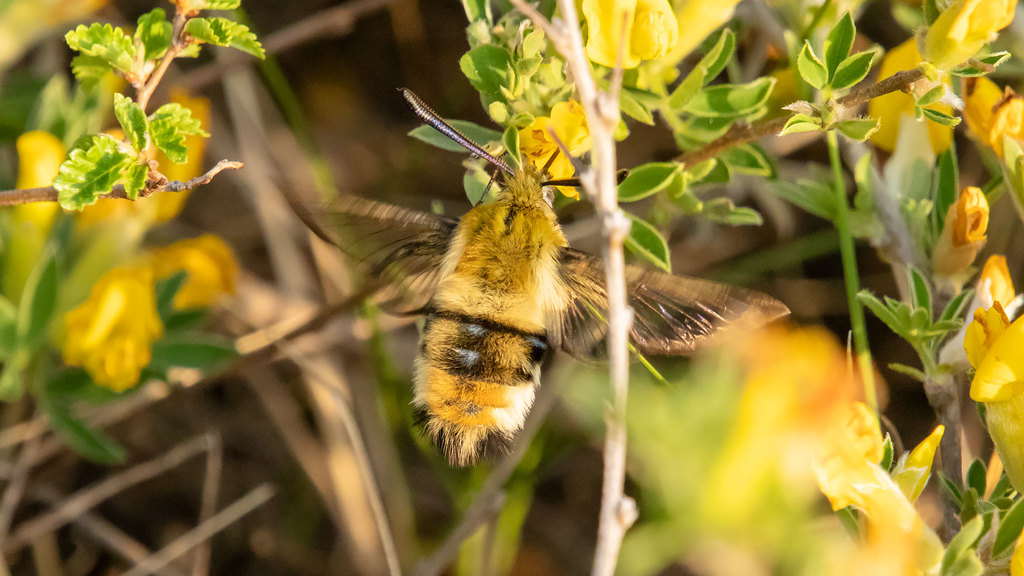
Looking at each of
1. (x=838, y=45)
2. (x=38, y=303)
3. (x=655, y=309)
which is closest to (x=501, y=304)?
(x=655, y=309)

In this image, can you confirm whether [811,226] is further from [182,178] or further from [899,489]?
[182,178]

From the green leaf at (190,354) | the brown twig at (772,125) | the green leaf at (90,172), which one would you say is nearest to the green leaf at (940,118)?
the brown twig at (772,125)

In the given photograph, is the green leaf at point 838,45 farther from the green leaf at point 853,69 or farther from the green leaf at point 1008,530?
the green leaf at point 1008,530

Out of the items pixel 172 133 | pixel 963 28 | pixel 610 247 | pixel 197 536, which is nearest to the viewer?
pixel 610 247

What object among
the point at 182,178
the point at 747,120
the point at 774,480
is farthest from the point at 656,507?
the point at 182,178

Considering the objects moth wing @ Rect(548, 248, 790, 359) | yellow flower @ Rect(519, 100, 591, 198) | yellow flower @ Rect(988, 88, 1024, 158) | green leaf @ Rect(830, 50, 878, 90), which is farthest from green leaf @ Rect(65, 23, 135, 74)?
yellow flower @ Rect(988, 88, 1024, 158)

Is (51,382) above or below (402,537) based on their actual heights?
above

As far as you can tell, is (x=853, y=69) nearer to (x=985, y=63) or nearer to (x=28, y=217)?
(x=985, y=63)
